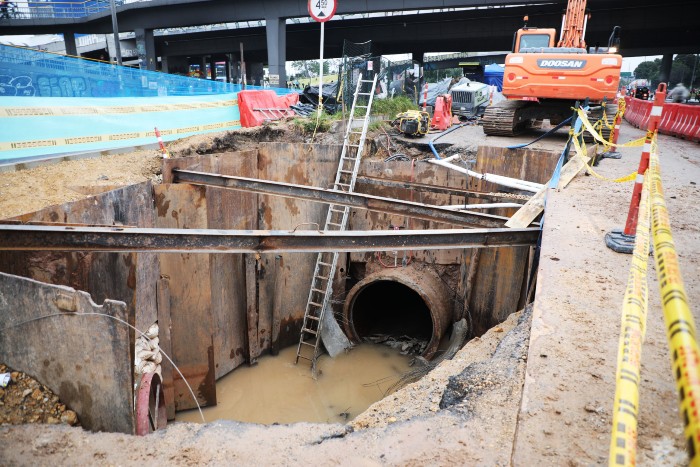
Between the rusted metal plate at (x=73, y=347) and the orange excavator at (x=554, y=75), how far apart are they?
408 inches

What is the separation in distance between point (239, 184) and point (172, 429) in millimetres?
4586

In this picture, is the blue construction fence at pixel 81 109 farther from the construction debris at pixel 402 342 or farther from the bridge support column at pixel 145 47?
the bridge support column at pixel 145 47

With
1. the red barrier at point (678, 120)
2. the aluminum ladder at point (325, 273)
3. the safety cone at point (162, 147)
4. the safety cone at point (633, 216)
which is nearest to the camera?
the safety cone at point (633, 216)

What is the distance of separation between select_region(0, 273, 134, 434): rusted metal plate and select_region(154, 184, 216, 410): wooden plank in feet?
12.5

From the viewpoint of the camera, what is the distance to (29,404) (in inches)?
119

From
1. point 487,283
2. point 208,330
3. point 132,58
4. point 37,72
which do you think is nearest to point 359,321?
point 487,283

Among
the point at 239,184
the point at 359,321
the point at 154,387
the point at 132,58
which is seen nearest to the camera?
the point at 154,387

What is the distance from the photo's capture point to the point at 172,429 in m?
2.95

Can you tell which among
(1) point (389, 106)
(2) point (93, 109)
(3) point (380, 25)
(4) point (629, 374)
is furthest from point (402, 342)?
(3) point (380, 25)

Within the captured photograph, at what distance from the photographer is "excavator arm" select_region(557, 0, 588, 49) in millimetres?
11516

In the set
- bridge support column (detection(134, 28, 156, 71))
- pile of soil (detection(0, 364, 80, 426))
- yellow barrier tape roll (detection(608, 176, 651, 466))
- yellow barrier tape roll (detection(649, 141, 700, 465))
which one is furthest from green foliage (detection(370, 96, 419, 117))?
bridge support column (detection(134, 28, 156, 71))

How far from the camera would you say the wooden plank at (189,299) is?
7121 mm

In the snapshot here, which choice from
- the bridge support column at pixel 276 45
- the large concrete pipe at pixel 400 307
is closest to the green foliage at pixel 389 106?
the large concrete pipe at pixel 400 307

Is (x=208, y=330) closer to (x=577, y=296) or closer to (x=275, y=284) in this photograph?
(x=275, y=284)
